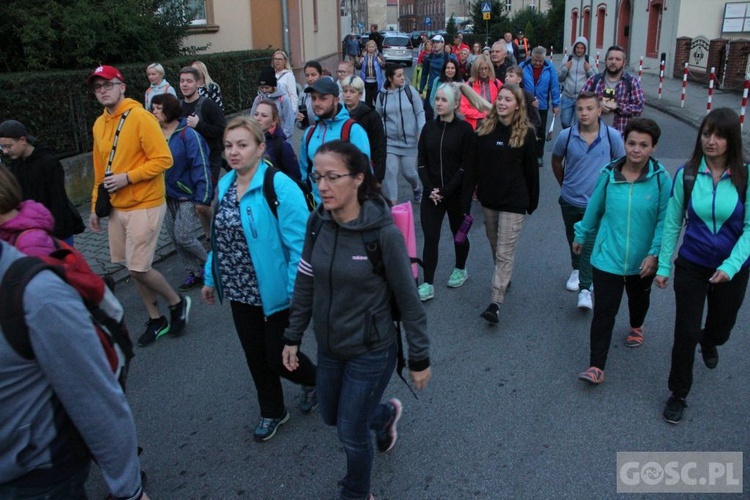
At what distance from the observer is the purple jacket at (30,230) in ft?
7.95

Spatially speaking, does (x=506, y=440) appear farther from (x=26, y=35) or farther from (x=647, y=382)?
(x=26, y=35)

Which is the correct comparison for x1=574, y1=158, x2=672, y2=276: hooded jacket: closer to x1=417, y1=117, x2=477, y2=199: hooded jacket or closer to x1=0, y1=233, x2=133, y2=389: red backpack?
x1=417, y1=117, x2=477, y2=199: hooded jacket

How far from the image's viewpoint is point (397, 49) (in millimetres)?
38812

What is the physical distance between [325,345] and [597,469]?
1.62 metres

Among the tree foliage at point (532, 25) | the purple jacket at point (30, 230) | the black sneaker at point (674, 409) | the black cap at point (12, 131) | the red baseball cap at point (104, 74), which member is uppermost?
the tree foliage at point (532, 25)

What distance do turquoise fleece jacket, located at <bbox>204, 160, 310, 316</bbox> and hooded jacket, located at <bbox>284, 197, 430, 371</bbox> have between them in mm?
344

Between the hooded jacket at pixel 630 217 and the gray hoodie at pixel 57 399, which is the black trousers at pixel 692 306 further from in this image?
the gray hoodie at pixel 57 399

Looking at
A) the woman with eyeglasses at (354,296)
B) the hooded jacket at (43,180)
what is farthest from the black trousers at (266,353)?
the hooded jacket at (43,180)

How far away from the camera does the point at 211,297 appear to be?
12.0 feet

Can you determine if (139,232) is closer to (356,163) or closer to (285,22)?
(356,163)

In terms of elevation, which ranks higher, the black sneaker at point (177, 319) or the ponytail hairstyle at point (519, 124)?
the ponytail hairstyle at point (519, 124)

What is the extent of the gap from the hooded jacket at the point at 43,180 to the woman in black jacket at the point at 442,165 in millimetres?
2786

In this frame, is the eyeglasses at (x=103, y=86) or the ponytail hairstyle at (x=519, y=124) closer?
the eyeglasses at (x=103, y=86)

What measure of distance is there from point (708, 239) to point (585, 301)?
187 centimetres
